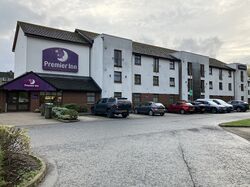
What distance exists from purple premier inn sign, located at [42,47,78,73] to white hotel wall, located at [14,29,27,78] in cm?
216

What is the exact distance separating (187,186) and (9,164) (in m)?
3.91

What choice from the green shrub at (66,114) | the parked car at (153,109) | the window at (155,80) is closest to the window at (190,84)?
the window at (155,80)

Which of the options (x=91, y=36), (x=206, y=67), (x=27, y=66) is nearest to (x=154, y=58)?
(x=91, y=36)

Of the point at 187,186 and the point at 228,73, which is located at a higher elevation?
the point at 228,73

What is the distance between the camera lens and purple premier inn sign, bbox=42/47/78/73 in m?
31.8

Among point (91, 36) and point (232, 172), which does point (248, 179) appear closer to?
point (232, 172)

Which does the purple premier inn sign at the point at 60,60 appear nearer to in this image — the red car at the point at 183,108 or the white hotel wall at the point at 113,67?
the white hotel wall at the point at 113,67

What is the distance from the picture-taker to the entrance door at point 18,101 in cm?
2897

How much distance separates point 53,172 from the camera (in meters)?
6.54

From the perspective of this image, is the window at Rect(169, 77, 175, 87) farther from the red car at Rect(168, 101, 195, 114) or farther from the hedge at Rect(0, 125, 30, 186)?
the hedge at Rect(0, 125, 30, 186)

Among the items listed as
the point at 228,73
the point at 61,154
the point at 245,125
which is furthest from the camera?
the point at 228,73

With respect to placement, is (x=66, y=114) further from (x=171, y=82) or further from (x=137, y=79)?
(x=171, y=82)

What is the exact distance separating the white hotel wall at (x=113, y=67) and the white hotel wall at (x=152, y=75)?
71.4 inches

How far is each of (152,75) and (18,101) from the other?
19.8m
